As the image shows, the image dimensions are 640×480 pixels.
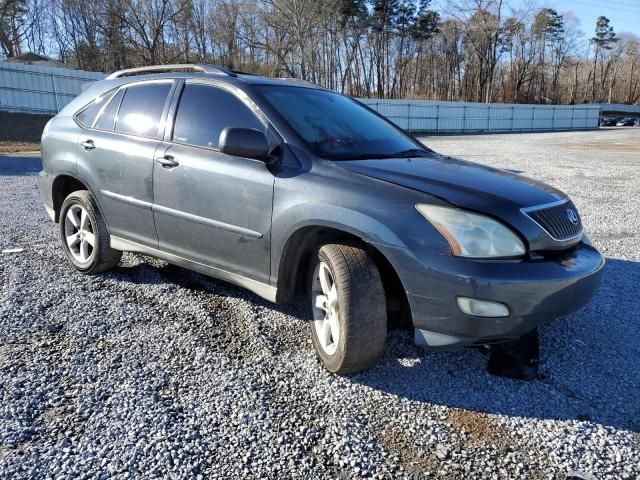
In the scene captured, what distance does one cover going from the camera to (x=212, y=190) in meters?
3.31

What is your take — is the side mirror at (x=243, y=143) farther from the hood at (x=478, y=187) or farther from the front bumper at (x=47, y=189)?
the front bumper at (x=47, y=189)

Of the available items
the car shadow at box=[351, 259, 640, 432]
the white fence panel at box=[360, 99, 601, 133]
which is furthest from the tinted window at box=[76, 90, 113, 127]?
the white fence panel at box=[360, 99, 601, 133]

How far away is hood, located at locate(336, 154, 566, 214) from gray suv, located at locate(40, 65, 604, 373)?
0.01 meters

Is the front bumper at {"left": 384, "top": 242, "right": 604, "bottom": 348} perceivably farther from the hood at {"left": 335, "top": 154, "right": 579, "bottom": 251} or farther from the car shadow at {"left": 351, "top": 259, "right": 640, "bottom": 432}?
the car shadow at {"left": 351, "top": 259, "right": 640, "bottom": 432}

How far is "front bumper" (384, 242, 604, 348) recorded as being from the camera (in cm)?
243

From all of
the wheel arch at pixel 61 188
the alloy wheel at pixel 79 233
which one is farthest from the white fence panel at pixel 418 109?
the alloy wheel at pixel 79 233

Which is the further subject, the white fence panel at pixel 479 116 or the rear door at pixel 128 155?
the white fence panel at pixel 479 116

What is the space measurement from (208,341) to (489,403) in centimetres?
174

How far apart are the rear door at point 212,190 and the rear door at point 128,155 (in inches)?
5.8

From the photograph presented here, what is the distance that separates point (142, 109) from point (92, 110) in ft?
2.38

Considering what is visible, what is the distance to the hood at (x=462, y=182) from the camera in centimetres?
263

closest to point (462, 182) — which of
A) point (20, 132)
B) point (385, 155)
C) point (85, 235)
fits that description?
point (385, 155)

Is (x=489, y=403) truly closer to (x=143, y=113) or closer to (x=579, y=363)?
(x=579, y=363)

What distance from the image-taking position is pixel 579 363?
3.06 metres
